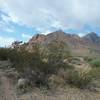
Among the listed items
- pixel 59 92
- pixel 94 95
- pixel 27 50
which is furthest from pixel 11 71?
pixel 94 95

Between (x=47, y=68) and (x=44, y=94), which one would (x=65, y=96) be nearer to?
(x=44, y=94)

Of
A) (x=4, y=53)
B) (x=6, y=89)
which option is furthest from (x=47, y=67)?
(x=4, y=53)

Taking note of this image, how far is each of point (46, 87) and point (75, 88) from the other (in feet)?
4.71

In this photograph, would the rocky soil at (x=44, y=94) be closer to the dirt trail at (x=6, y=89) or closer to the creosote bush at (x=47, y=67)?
the dirt trail at (x=6, y=89)

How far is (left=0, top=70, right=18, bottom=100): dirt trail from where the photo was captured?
9622 millimetres

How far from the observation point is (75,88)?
39.8 ft

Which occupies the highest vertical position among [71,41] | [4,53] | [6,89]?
[71,41]

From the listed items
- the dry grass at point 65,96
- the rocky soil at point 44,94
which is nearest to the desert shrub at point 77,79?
the rocky soil at point 44,94

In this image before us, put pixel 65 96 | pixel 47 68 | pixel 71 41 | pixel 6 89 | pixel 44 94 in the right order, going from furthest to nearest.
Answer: pixel 71 41, pixel 47 68, pixel 6 89, pixel 44 94, pixel 65 96

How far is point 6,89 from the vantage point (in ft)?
35.3

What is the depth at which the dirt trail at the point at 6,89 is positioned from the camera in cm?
962

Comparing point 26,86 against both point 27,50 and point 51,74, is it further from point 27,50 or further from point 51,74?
point 27,50

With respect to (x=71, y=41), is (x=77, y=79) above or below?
below

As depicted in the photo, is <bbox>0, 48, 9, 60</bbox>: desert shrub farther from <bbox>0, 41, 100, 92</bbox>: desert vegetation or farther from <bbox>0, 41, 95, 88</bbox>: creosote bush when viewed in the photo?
<bbox>0, 41, 95, 88</bbox>: creosote bush
